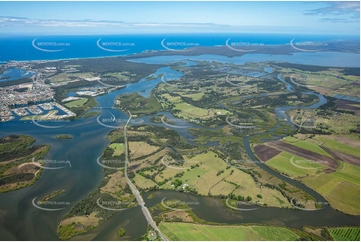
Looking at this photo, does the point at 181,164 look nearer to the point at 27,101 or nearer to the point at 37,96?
the point at 27,101

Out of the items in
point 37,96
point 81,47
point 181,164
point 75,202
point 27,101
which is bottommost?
point 81,47

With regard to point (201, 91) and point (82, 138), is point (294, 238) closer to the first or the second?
point (82, 138)

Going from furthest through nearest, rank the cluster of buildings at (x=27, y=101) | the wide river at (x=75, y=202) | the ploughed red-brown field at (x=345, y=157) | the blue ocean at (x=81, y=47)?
the blue ocean at (x=81, y=47) < the cluster of buildings at (x=27, y=101) < the ploughed red-brown field at (x=345, y=157) < the wide river at (x=75, y=202)

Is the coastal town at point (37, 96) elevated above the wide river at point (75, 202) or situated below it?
below

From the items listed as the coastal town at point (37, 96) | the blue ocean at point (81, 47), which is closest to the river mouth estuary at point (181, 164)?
the coastal town at point (37, 96)

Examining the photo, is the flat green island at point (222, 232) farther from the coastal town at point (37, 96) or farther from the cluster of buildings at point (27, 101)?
the cluster of buildings at point (27, 101)

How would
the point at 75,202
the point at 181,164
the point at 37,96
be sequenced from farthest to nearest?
1. the point at 37,96
2. the point at 181,164
3. the point at 75,202

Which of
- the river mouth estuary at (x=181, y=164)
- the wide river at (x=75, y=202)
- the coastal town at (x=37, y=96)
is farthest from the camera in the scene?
the coastal town at (x=37, y=96)

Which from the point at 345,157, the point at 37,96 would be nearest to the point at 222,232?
the point at 345,157

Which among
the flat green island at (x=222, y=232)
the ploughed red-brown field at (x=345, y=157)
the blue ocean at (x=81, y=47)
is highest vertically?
the ploughed red-brown field at (x=345, y=157)

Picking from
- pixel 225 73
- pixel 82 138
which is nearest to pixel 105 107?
pixel 82 138

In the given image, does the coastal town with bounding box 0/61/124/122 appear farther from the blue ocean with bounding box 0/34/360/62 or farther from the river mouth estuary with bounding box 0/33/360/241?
the blue ocean with bounding box 0/34/360/62
